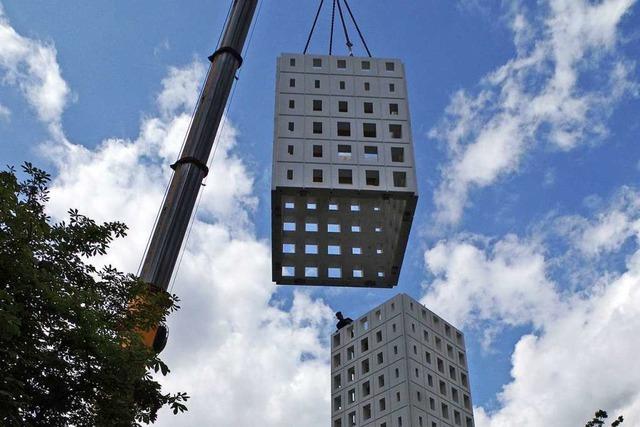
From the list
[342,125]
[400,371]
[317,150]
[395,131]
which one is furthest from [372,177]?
[400,371]

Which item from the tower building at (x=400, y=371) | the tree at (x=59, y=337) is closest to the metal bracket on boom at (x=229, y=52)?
the tree at (x=59, y=337)

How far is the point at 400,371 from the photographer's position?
48.2 m

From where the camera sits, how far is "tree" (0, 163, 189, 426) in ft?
29.2

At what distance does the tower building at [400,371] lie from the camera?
156 feet

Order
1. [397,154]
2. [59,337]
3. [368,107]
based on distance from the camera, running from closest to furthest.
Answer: [59,337], [397,154], [368,107]

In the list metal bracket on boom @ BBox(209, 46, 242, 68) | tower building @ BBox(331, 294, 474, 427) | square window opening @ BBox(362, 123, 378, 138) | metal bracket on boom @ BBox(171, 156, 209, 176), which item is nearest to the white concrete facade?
square window opening @ BBox(362, 123, 378, 138)

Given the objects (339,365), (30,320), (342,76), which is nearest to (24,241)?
(30,320)

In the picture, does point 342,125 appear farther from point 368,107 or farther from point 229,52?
point 229,52

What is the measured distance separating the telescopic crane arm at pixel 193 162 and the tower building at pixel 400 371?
1071 inches

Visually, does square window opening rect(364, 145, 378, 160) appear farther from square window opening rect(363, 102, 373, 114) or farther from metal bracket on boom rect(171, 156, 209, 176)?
metal bracket on boom rect(171, 156, 209, 176)

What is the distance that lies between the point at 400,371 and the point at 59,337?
40.5m

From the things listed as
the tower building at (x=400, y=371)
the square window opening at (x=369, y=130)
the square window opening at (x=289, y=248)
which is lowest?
the square window opening at (x=289, y=248)

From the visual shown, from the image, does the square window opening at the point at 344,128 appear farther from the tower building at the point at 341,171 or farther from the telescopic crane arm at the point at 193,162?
the telescopic crane arm at the point at 193,162

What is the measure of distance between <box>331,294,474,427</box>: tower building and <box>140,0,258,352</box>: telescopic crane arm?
27.2 metres
